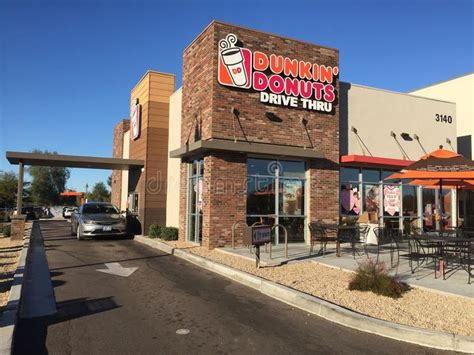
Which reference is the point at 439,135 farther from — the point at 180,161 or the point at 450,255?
the point at 180,161

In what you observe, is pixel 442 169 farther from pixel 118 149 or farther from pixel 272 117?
pixel 118 149

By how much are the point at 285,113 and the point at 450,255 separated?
6.85 metres

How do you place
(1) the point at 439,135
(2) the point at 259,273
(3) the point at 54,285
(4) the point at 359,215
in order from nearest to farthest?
(3) the point at 54,285, (2) the point at 259,273, (4) the point at 359,215, (1) the point at 439,135

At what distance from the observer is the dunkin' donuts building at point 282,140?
46.0 ft

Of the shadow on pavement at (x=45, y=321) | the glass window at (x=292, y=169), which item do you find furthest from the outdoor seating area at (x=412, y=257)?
the shadow on pavement at (x=45, y=321)

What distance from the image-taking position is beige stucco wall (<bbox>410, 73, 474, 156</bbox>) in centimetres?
2091

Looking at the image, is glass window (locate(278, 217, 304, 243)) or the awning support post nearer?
glass window (locate(278, 217, 304, 243))

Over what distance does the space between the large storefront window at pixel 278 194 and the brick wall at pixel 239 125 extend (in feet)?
1.27

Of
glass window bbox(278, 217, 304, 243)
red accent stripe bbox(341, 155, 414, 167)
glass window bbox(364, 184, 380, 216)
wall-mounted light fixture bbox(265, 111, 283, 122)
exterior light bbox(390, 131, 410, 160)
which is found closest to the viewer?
wall-mounted light fixture bbox(265, 111, 283, 122)

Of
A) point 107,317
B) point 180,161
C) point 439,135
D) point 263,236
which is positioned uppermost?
point 439,135

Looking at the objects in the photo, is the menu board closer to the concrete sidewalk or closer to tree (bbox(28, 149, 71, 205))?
the concrete sidewalk

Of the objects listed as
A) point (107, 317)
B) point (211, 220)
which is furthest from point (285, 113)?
point (107, 317)

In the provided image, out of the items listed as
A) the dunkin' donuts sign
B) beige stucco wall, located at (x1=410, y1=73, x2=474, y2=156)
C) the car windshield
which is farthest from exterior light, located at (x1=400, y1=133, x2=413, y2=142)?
the car windshield

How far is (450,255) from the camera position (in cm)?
1099
